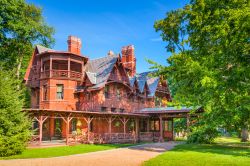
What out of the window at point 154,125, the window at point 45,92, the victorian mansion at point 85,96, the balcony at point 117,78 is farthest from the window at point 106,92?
the window at point 154,125

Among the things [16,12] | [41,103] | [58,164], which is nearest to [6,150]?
[58,164]

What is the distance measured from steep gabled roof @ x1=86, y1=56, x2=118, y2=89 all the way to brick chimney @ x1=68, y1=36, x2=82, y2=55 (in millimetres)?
2531

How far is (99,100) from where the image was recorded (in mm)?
29438

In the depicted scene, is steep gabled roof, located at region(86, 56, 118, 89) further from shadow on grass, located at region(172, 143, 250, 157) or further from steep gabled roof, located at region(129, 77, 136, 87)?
shadow on grass, located at region(172, 143, 250, 157)

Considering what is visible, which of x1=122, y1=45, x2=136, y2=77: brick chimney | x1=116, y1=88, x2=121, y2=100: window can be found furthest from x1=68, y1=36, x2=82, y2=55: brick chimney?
x1=122, y1=45, x2=136, y2=77: brick chimney

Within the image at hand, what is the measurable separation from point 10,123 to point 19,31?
20.1 m

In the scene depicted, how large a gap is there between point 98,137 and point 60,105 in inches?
236

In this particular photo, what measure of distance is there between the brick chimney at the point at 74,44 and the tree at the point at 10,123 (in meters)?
15.8

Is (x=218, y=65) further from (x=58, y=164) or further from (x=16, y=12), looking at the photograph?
(x=16, y=12)

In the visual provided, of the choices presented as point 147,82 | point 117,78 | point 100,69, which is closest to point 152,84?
point 147,82

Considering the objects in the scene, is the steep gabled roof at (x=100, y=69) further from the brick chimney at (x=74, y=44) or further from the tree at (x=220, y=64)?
the tree at (x=220, y=64)

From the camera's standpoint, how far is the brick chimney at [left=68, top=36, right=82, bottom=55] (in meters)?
32.8

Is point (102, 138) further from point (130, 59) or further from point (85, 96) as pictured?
point (130, 59)

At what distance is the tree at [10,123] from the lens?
1598 centimetres
